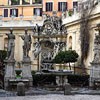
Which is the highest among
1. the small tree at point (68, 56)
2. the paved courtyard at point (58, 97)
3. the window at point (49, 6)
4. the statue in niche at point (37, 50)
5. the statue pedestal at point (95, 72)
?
the window at point (49, 6)

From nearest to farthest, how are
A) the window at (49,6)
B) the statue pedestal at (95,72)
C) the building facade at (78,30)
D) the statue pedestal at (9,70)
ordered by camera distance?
the statue pedestal at (9,70) → the statue pedestal at (95,72) → the building facade at (78,30) → the window at (49,6)

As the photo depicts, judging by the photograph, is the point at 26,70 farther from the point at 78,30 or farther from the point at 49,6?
the point at 49,6

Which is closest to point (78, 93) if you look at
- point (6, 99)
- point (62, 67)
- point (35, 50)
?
point (6, 99)

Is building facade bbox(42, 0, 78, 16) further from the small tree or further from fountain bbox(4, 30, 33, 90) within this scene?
fountain bbox(4, 30, 33, 90)

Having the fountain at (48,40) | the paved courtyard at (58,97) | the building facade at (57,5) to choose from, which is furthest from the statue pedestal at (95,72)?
the building facade at (57,5)

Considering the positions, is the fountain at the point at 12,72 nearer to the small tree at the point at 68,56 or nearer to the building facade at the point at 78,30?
the building facade at the point at 78,30

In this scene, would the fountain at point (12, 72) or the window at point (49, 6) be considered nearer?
the fountain at point (12, 72)

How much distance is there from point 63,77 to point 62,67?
12240mm

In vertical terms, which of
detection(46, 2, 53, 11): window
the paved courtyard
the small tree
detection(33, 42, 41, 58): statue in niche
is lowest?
the paved courtyard

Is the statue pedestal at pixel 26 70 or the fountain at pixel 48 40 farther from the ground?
the fountain at pixel 48 40

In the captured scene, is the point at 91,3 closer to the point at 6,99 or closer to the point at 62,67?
the point at 62,67

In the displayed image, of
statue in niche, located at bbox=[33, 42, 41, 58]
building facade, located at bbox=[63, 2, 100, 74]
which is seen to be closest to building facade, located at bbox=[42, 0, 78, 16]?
statue in niche, located at bbox=[33, 42, 41, 58]

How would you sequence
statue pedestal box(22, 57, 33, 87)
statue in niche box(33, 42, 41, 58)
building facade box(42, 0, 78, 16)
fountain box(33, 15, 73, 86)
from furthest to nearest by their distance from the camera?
building facade box(42, 0, 78, 16) < statue in niche box(33, 42, 41, 58) < fountain box(33, 15, 73, 86) < statue pedestal box(22, 57, 33, 87)

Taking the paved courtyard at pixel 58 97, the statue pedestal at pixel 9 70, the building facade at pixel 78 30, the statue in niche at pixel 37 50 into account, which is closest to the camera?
the paved courtyard at pixel 58 97
